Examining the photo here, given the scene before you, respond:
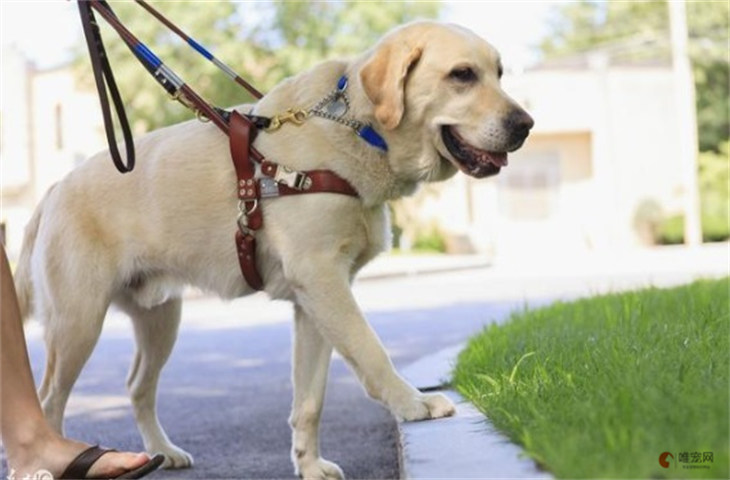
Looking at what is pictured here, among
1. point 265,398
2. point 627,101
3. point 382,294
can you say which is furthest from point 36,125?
point 265,398

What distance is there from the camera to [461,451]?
10.8 ft

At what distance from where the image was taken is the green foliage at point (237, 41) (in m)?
29.2

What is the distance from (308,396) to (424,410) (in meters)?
0.68

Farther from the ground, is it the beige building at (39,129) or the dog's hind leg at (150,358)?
the beige building at (39,129)

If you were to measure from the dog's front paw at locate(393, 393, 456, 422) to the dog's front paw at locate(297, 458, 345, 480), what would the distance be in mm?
531

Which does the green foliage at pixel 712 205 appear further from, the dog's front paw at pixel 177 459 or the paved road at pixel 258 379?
the dog's front paw at pixel 177 459

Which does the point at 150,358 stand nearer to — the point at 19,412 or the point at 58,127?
the point at 19,412

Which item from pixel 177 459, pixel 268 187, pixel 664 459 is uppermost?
pixel 268 187

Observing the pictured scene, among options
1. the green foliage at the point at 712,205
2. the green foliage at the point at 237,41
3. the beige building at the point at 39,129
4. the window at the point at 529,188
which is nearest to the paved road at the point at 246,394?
the green foliage at the point at 237,41

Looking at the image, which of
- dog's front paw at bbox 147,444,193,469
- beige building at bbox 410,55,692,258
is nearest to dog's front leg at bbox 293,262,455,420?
dog's front paw at bbox 147,444,193,469

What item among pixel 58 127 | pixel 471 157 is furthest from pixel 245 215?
pixel 58 127

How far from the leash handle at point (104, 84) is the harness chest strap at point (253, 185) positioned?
41 centimetres

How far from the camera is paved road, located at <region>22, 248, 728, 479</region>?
5.31m

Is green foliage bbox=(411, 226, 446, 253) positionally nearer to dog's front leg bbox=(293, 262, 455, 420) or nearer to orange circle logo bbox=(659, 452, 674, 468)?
dog's front leg bbox=(293, 262, 455, 420)
